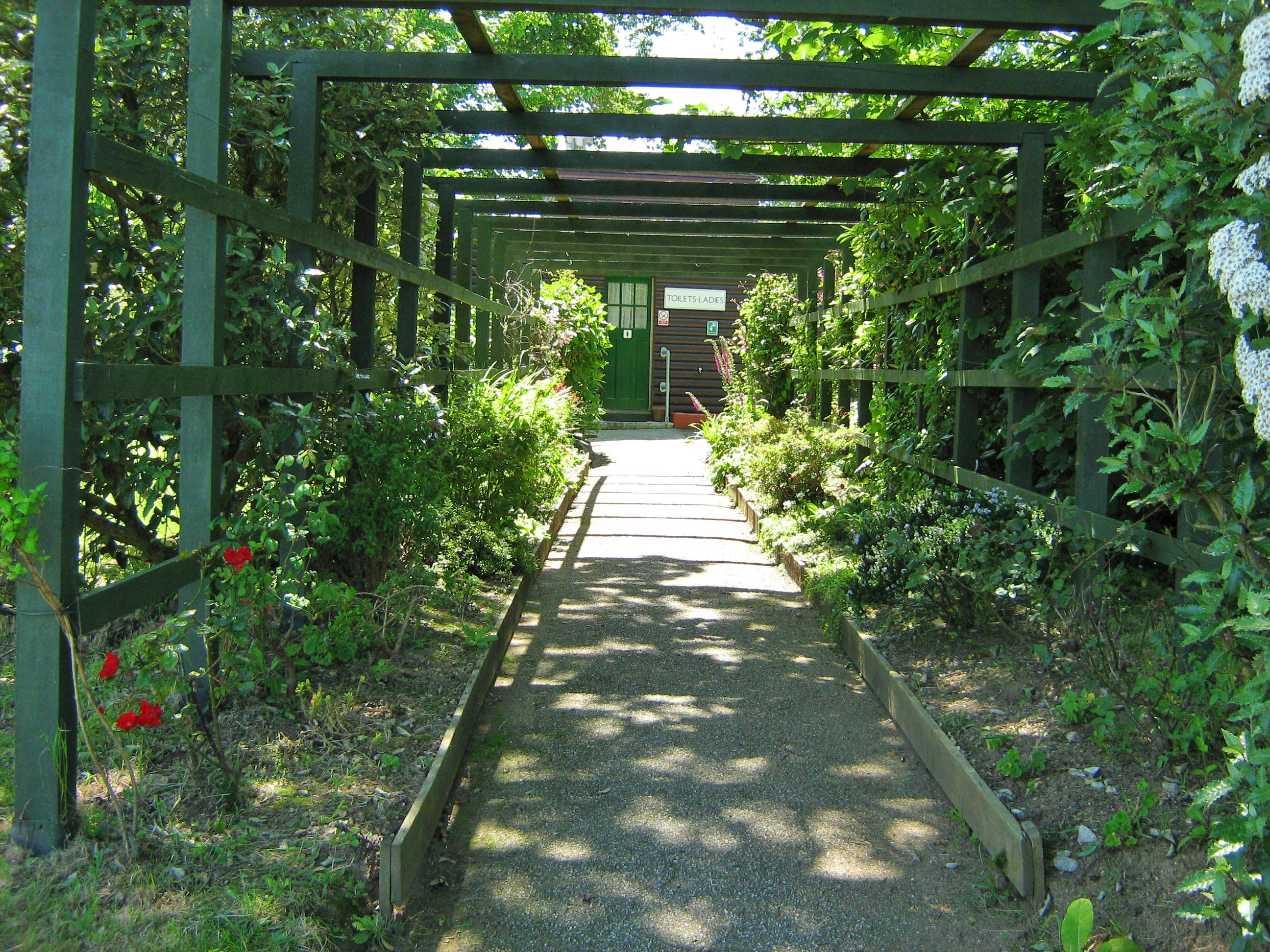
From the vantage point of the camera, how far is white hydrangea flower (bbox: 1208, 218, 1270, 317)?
2434 millimetres

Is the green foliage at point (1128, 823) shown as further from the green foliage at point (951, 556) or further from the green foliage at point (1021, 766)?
the green foliage at point (951, 556)

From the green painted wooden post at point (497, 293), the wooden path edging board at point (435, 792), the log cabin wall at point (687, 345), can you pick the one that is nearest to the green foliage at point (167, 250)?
the wooden path edging board at point (435, 792)

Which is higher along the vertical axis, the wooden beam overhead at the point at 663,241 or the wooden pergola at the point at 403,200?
the wooden beam overhead at the point at 663,241

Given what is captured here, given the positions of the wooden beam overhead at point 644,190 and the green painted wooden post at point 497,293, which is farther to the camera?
the green painted wooden post at point 497,293

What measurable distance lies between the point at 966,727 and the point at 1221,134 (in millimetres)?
2426

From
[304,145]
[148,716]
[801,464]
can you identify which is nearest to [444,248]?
[304,145]

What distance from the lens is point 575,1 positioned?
4473 mm

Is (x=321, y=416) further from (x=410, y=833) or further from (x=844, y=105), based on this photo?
(x=844, y=105)

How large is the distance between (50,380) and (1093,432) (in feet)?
13.8

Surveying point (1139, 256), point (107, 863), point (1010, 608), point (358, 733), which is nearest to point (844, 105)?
point (1139, 256)

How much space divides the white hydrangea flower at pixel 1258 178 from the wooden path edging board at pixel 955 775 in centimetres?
189

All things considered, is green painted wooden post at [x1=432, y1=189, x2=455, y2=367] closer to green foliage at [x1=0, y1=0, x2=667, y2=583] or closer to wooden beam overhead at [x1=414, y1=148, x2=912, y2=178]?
wooden beam overhead at [x1=414, y1=148, x2=912, y2=178]

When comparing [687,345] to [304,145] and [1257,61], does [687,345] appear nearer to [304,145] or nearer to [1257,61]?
[304,145]

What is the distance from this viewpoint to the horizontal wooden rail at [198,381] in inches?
117
